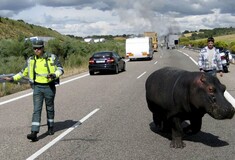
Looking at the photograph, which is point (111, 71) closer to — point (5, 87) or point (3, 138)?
point (5, 87)

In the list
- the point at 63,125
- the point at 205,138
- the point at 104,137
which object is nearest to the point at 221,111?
the point at 205,138

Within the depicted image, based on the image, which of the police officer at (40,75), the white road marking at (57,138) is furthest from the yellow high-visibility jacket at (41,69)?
the white road marking at (57,138)

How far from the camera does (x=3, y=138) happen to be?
26.3 ft

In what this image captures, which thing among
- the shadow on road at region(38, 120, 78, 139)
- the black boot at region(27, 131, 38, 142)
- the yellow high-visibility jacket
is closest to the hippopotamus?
the yellow high-visibility jacket

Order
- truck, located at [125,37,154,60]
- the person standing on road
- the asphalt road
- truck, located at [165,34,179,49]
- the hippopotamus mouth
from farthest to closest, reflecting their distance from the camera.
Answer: truck, located at [165,34,179,49] → truck, located at [125,37,154,60] → the person standing on road → the asphalt road → the hippopotamus mouth

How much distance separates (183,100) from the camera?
6562 mm

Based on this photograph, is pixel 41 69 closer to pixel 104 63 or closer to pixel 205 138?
pixel 205 138

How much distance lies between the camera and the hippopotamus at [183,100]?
243 inches

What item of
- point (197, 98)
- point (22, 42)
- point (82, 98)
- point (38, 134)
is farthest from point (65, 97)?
point (22, 42)

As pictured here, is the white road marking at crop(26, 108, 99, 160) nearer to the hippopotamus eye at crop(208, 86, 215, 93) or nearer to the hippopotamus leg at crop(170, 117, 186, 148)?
the hippopotamus leg at crop(170, 117, 186, 148)

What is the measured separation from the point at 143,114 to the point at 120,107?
1.42m

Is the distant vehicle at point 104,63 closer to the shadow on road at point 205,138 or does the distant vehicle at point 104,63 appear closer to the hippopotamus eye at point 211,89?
the shadow on road at point 205,138

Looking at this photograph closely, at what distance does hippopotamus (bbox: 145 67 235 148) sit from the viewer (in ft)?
20.2

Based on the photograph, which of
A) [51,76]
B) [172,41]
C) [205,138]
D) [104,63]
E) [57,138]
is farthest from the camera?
[172,41]
